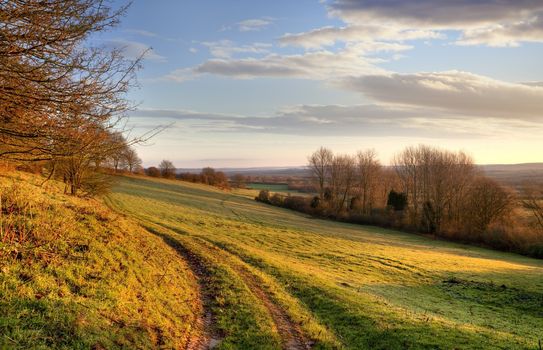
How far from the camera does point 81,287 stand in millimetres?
9750

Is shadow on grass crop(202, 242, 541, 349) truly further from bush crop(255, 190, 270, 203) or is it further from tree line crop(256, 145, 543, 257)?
bush crop(255, 190, 270, 203)

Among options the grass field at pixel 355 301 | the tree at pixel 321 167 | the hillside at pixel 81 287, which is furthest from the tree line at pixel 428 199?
the hillside at pixel 81 287

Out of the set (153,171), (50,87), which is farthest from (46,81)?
(153,171)

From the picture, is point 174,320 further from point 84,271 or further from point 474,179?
point 474,179

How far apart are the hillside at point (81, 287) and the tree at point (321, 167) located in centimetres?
7099

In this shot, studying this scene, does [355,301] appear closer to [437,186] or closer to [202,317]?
[202,317]

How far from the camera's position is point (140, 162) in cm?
9550

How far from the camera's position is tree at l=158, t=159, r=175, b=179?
106 m

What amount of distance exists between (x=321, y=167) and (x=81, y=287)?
3130 inches

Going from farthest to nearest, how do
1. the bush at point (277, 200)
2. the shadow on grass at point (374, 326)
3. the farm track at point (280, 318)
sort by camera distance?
the bush at point (277, 200) < the shadow on grass at point (374, 326) < the farm track at point (280, 318)

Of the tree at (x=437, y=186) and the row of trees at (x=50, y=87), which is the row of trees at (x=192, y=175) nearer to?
the tree at (x=437, y=186)

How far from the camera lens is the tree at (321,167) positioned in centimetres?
8550

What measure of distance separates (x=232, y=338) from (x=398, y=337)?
5143 millimetres

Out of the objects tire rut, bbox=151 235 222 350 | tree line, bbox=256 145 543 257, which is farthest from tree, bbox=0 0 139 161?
tree line, bbox=256 145 543 257
